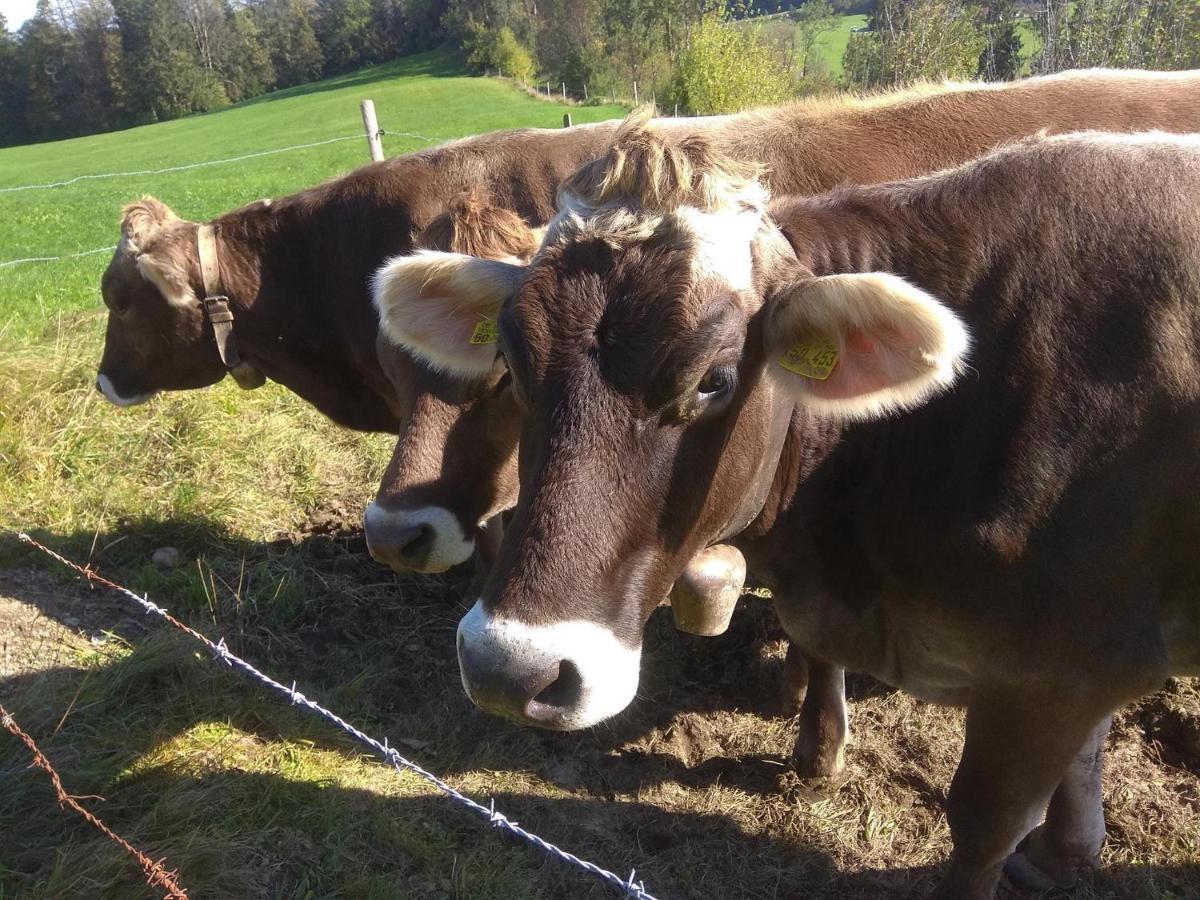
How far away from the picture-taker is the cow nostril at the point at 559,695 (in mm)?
1735

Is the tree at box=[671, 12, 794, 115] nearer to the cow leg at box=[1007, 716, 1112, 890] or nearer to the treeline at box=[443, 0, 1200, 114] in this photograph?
the treeline at box=[443, 0, 1200, 114]

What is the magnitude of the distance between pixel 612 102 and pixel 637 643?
49.8 meters

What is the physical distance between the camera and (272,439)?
6156 mm

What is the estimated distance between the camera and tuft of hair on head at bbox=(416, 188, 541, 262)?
10.7 ft

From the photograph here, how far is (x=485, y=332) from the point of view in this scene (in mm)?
2496

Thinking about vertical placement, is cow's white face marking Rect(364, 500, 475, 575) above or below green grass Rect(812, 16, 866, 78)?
above

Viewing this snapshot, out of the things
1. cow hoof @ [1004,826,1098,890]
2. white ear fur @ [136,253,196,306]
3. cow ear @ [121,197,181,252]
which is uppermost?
cow ear @ [121,197,181,252]

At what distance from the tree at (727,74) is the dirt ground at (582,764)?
1970 centimetres

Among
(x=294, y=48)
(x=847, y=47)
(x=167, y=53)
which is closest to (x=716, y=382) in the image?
(x=847, y=47)

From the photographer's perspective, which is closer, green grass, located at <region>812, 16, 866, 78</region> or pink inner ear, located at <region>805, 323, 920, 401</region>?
pink inner ear, located at <region>805, 323, 920, 401</region>

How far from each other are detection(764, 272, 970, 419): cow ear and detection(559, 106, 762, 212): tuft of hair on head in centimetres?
32

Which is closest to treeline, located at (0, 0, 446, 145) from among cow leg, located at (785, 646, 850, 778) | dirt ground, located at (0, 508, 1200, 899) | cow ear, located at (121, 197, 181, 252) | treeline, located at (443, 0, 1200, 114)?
treeline, located at (443, 0, 1200, 114)

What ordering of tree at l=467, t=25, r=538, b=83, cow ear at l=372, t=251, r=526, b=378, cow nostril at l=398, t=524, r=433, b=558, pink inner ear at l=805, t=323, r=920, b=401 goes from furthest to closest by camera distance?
1. tree at l=467, t=25, r=538, b=83
2. cow nostril at l=398, t=524, r=433, b=558
3. cow ear at l=372, t=251, r=526, b=378
4. pink inner ear at l=805, t=323, r=920, b=401

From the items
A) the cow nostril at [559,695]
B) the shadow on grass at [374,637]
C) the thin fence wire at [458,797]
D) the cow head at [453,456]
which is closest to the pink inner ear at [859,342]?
the cow nostril at [559,695]
